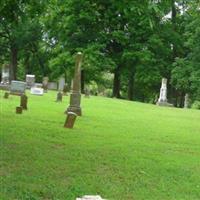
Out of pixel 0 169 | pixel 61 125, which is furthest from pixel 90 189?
pixel 61 125

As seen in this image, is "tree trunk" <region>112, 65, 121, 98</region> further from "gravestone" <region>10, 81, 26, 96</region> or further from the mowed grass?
the mowed grass

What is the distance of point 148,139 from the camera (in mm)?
12266

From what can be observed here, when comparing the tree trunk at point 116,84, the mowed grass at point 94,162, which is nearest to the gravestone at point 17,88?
the mowed grass at point 94,162

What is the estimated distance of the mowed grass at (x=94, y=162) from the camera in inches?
276

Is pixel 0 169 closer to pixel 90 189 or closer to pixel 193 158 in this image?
pixel 90 189

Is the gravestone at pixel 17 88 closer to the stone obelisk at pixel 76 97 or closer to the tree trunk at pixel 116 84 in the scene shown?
the stone obelisk at pixel 76 97

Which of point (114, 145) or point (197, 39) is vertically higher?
point (197, 39)

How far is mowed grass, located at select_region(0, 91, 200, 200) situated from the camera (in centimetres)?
701

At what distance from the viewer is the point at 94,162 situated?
872cm

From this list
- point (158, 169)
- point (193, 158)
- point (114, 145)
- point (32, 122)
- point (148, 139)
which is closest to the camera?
point (158, 169)

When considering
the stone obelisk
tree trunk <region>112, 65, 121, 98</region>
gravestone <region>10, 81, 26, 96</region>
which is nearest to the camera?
the stone obelisk

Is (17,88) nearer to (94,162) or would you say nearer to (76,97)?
(76,97)

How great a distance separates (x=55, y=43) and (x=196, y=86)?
17.6m

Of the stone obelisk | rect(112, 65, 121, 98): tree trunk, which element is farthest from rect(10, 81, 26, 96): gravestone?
rect(112, 65, 121, 98): tree trunk
